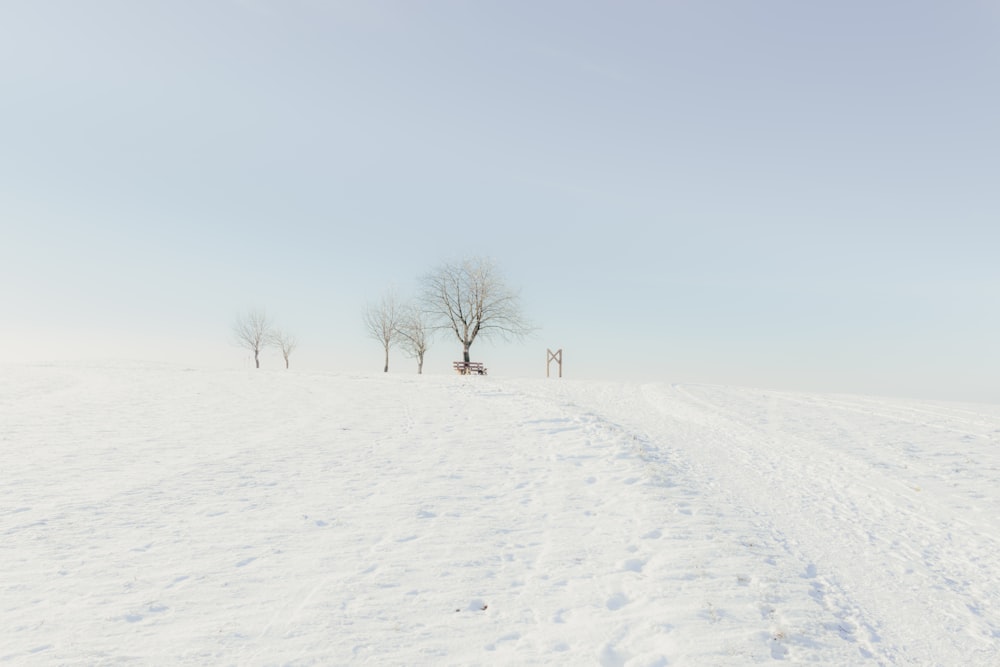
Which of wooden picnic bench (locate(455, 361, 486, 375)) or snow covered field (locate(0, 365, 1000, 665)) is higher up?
wooden picnic bench (locate(455, 361, 486, 375))

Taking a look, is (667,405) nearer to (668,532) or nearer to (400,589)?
(668,532)

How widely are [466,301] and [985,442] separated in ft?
126

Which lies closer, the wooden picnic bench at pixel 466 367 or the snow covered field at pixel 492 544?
the snow covered field at pixel 492 544

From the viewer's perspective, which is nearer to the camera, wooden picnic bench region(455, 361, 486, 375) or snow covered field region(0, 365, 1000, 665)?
snow covered field region(0, 365, 1000, 665)

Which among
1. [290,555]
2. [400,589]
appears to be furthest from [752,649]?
[290,555]

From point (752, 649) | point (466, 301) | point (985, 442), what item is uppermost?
point (466, 301)

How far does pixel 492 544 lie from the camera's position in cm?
686

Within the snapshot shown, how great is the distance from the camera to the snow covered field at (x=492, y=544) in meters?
4.73

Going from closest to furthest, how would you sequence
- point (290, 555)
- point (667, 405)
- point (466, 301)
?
point (290, 555), point (667, 405), point (466, 301)

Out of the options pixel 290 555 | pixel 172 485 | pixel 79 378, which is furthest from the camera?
pixel 79 378

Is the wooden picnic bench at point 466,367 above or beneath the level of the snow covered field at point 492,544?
above

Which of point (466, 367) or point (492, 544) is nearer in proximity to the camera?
point (492, 544)

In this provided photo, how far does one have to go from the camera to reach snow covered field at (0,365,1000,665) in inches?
186

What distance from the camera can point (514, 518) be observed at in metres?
7.85
